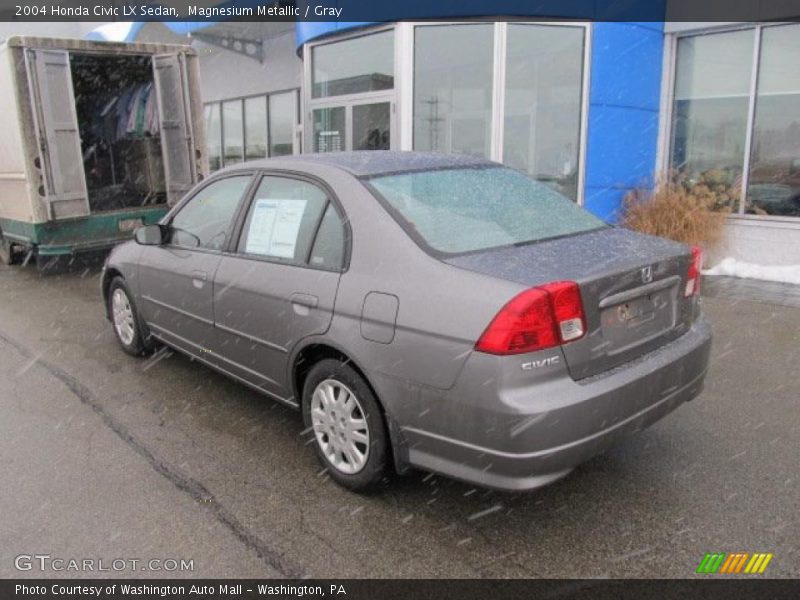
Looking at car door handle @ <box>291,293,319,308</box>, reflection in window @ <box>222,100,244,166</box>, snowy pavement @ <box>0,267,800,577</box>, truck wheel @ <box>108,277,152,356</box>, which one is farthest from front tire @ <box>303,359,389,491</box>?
reflection in window @ <box>222,100,244,166</box>

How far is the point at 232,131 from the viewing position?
18.3 m

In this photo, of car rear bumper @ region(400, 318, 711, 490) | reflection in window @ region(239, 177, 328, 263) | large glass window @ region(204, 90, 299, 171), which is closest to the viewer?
car rear bumper @ region(400, 318, 711, 490)

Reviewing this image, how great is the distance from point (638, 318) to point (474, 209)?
986 mm

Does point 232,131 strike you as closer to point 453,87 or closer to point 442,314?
point 453,87

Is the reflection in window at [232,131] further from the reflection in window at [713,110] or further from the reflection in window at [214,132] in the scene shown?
the reflection in window at [713,110]

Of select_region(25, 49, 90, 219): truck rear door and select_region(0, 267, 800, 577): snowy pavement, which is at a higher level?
select_region(25, 49, 90, 219): truck rear door

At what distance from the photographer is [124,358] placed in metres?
5.56

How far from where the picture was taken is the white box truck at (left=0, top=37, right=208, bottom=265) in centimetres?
829

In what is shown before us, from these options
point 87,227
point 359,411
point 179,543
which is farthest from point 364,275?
point 87,227

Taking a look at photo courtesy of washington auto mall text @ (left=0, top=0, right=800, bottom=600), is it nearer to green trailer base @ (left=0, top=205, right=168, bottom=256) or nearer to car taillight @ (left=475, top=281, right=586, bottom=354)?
car taillight @ (left=475, top=281, right=586, bottom=354)

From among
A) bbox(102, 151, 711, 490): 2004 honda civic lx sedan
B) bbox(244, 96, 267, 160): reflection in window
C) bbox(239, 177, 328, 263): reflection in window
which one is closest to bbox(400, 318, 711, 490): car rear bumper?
bbox(102, 151, 711, 490): 2004 honda civic lx sedan

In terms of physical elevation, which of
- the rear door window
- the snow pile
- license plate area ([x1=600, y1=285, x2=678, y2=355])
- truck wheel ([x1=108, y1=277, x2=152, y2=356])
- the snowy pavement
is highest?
the rear door window

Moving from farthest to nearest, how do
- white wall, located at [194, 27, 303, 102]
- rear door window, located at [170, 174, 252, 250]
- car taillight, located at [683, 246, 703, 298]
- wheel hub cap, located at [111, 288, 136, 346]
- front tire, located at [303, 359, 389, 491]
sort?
white wall, located at [194, 27, 303, 102], wheel hub cap, located at [111, 288, 136, 346], rear door window, located at [170, 174, 252, 250], car taillight, located at [683, 246, 703, 298], front tire, located at [303, 359, 389, 491]

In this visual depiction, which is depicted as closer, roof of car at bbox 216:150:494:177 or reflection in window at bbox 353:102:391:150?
roof of car at bbox 216:150:494:177
